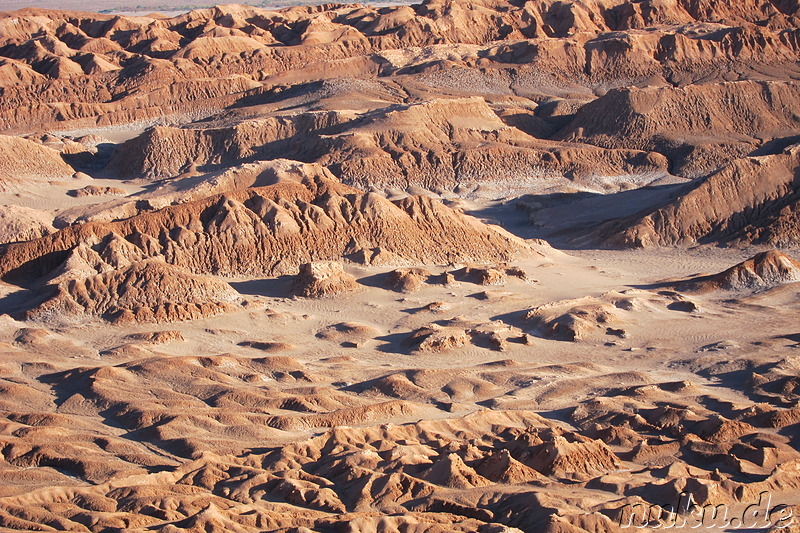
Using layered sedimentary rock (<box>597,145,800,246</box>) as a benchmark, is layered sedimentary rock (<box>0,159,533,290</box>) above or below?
above

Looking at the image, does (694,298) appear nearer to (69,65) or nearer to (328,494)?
(328,494)

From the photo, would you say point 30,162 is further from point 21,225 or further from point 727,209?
point 727,209

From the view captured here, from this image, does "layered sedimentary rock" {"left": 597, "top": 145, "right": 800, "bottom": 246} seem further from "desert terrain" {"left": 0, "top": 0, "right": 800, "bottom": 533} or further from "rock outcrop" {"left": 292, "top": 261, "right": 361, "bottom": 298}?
"rock outcrop" {"left": 292, "top": 261, "right": 361, "bottom": 298}

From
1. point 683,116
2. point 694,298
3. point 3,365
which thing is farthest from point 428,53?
point 3,365

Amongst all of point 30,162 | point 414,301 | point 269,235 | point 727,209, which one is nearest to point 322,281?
point 414,301

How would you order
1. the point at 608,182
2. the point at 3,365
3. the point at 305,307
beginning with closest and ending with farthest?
1. the point at 3,365
2. the point at 305,307
3. the point at 608,182

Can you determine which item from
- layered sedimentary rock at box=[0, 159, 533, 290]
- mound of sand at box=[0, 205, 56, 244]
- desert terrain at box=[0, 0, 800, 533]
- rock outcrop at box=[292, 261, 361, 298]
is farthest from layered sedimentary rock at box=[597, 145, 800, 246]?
mound of sand at box=[0, 205, 56, 244]

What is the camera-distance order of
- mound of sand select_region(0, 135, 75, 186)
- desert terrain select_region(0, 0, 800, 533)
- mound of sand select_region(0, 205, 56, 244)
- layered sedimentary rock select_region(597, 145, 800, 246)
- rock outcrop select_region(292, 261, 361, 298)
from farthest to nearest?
mound of sand select_region(0, 135, 75, 186), layered sedimentary rock select_region(597, 145, 800, 246), mound of sand select_region(0, 205, 56, 244), rock outcrop select_region(292, 261, 361, 298), desert terrain select_region(0, 0, 800, 533)

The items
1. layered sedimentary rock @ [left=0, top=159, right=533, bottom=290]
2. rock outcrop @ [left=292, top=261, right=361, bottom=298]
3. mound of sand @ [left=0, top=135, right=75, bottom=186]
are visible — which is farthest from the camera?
mound of sand @ [left=0, top=135, right=75, bottom=186]
